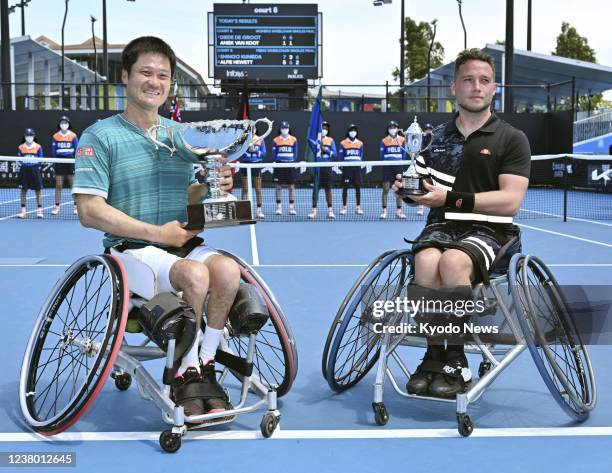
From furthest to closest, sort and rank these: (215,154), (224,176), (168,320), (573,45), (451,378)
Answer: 1. (573,45)
2. (451,378)
3. (224,176)
4. (215,154)
5. (168,320)

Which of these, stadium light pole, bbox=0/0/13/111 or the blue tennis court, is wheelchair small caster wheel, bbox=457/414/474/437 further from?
stadium light pole, bbox=0/0/13/111

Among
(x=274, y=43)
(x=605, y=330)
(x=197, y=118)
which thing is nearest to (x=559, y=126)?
(x=274, y=43)

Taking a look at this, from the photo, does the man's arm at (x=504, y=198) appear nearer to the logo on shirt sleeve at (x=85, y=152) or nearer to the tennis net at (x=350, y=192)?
the logo on shirt sleeve at (x=85, y=152)

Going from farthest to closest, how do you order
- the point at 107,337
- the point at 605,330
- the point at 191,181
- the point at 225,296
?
the point at 605,330, the point at 191,181, the point at 225,296, the point at 107,337

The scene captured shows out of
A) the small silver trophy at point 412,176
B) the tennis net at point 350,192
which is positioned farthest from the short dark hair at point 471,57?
the tennis net at point 350,192

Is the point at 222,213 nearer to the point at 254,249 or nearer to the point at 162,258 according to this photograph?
the point at 162,258

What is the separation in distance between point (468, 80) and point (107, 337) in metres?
2.05

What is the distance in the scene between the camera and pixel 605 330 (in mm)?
5262

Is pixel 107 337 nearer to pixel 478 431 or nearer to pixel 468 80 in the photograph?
pixel 478 431

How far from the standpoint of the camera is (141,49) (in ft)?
12.0

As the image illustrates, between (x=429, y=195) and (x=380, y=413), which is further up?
(x=429, y=195)

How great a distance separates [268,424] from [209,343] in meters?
0.42

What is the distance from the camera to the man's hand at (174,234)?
353 centimetres

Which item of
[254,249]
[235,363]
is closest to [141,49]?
[235,363]
